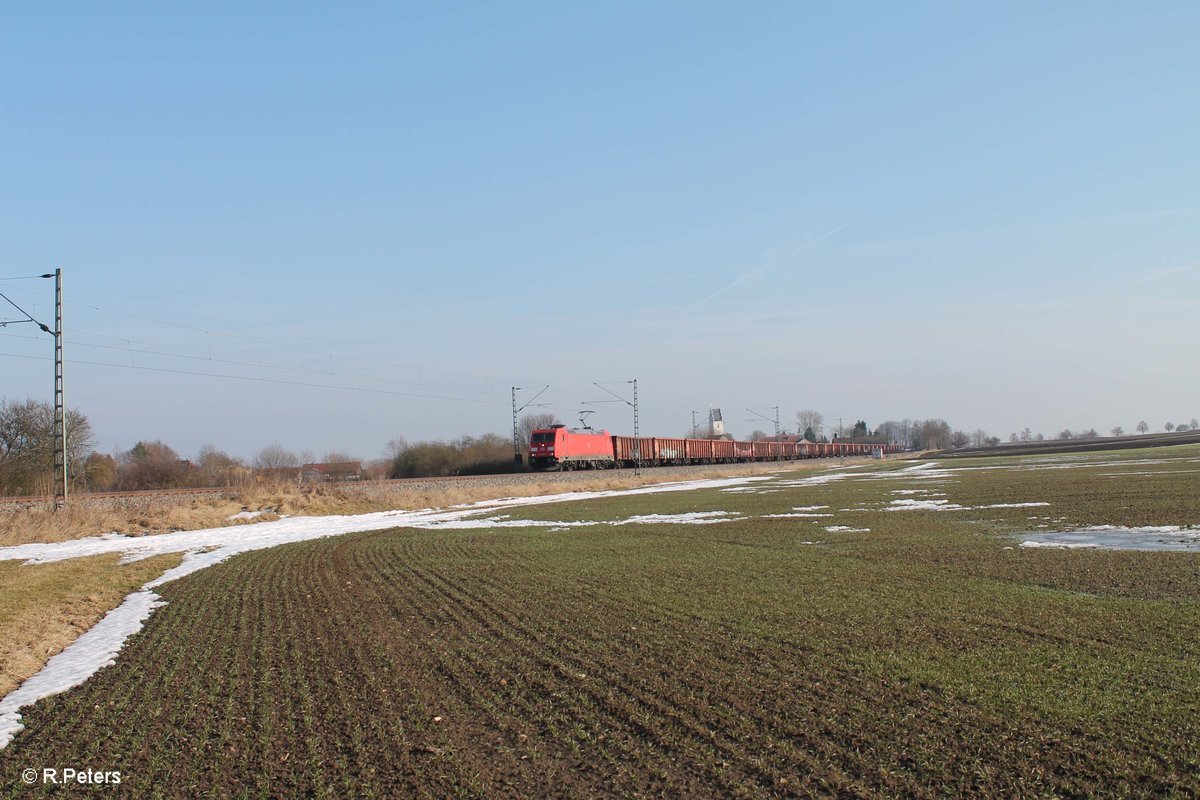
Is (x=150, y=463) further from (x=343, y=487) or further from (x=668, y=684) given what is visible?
(x=668, y=684)

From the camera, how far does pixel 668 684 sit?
7078 millimetres

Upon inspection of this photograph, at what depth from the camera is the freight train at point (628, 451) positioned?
205 ft

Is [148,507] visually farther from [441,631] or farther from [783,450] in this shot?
[783,450]

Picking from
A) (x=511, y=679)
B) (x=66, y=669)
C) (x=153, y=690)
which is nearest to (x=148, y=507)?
(x=66, y=669)

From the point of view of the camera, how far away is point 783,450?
10944 centimetres

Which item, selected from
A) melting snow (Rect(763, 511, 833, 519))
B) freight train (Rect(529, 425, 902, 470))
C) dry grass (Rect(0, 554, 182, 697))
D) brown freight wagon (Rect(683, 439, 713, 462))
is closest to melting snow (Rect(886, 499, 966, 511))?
melting snow (Rect(763, 511, 833, 519))

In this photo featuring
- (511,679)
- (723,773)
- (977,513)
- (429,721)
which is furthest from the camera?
(977,513)

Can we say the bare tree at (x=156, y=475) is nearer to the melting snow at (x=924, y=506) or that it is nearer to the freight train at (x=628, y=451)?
the freight train at (x=628, y=451)

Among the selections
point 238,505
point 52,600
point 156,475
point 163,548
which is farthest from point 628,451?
point 52,600

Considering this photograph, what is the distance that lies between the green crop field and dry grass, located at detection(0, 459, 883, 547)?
12049 mm

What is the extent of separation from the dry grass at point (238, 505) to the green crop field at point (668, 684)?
12049 millimetres

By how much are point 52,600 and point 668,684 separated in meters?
10.6

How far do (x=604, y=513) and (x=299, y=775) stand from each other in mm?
23013

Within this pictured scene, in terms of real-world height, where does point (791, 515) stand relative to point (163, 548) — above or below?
below
